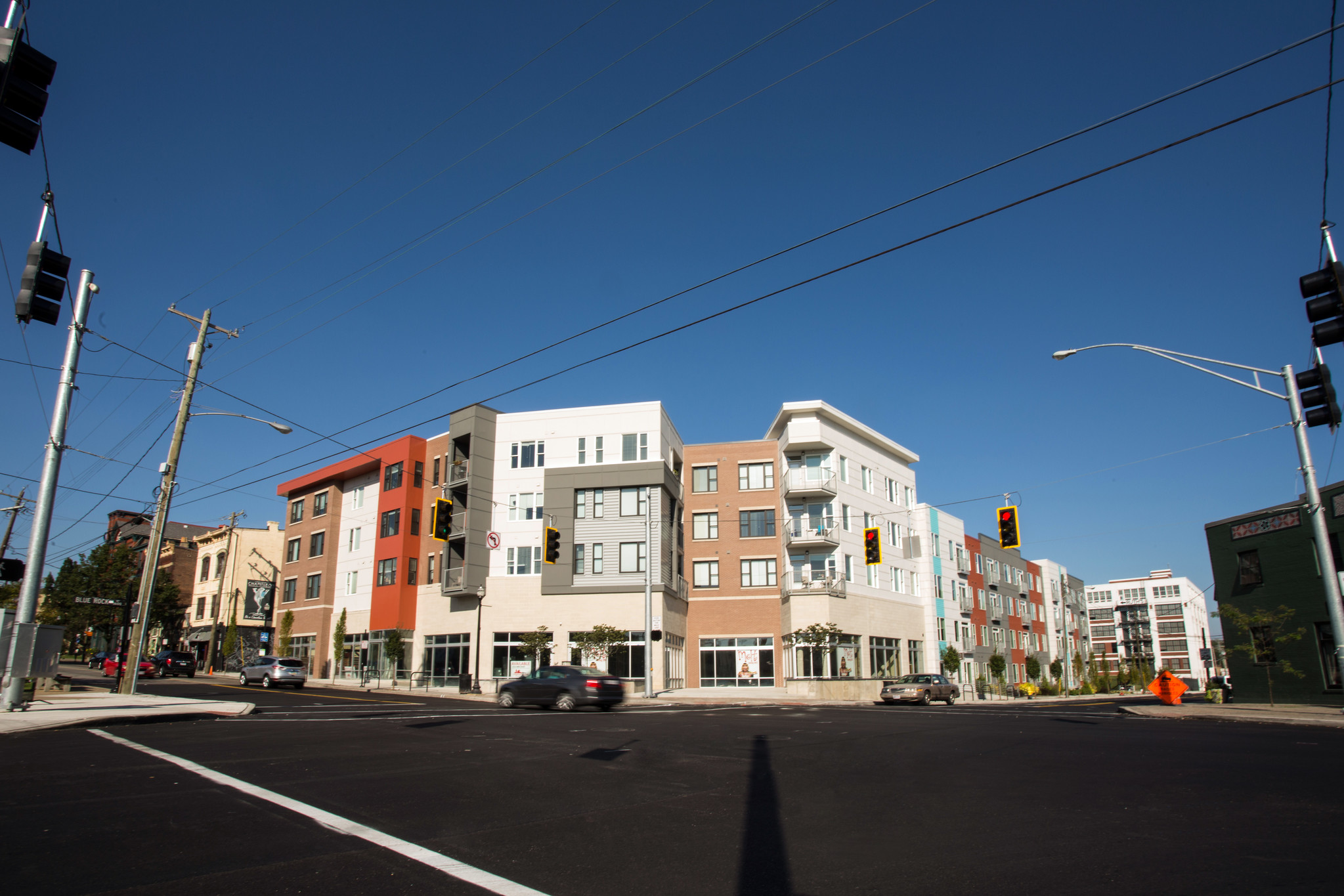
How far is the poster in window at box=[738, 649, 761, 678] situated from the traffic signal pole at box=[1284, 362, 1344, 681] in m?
32.0

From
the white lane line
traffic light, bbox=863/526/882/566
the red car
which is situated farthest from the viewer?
the red car

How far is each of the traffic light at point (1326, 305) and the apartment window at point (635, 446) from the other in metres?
37.3

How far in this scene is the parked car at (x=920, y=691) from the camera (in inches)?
1515

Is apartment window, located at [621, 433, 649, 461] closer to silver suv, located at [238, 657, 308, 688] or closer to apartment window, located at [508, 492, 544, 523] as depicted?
apartment window, located at [508, 492, 544, 523]

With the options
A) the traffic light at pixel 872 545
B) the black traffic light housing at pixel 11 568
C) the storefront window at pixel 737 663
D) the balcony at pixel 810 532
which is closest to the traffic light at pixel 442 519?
the black traffic light housing at pixel 11 568

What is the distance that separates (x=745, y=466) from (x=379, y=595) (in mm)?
24918

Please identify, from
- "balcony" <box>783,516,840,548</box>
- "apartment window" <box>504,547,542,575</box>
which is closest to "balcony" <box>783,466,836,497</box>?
"balcony" <box>783,516,840,548</box>

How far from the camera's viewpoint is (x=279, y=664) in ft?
134

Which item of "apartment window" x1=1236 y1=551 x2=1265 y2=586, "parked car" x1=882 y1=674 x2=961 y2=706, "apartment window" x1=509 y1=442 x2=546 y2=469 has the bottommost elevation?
"parked car" x1=882 y1=674 x2=961 y2=706

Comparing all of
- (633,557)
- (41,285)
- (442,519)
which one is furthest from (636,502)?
(41,285)

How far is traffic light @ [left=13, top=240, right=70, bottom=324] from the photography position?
448 inches

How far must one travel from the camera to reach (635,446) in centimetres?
4788

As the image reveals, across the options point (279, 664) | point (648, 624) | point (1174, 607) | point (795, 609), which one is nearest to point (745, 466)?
point (795, 609)

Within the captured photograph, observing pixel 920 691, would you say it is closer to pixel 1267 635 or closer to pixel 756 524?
pixel 1267 635
